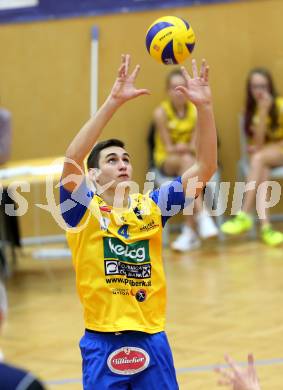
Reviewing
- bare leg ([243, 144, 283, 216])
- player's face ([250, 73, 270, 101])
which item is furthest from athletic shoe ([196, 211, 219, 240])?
player's face ([250, 73, 270, 101])

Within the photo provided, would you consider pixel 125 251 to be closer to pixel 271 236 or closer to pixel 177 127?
pixel 271 236

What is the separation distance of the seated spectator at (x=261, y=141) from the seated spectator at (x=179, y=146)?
0.33 metres

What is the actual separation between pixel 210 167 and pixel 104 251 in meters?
0.61

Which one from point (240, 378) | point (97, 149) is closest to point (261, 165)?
point (97, 149)

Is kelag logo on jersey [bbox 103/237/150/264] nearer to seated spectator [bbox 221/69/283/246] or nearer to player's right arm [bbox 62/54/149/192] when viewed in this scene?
player's right arm [bbox 62/54/149/192]

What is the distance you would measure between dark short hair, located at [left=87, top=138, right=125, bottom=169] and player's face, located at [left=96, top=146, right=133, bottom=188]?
23 mm

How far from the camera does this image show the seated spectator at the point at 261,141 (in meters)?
9.45

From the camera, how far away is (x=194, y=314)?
277 inches

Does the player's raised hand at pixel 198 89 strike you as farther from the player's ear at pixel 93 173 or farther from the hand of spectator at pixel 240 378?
the hand of spectator at pixel 240 378

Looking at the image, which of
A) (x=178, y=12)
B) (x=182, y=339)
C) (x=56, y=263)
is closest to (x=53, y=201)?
(x=56, y=263)

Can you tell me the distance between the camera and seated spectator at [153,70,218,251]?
31.4 ft

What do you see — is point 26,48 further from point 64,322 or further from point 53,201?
point 64,322

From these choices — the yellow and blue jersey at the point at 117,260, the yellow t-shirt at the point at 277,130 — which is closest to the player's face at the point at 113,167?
the yellow and blue jersey at the point at 117,260

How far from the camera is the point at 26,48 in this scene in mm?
10438
